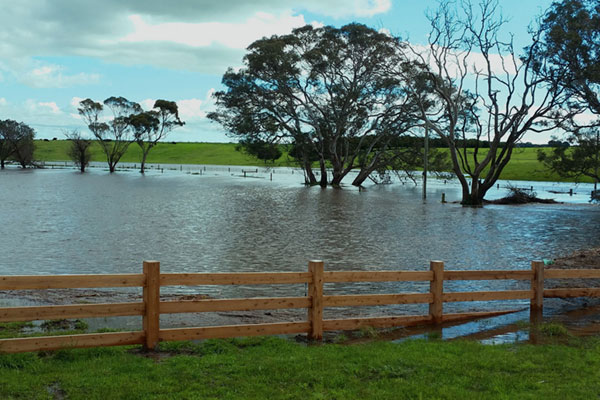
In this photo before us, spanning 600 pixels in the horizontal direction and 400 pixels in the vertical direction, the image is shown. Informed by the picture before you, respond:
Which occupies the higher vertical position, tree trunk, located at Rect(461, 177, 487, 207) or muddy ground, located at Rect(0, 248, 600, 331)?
tree trunk, located at Rect(461, 177, 487, 207)

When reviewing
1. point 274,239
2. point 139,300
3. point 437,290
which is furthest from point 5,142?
point 437,290

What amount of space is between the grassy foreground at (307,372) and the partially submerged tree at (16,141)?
128926 mm

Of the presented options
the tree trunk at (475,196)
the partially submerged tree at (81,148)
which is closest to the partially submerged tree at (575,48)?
the tree trunk at (475,196)

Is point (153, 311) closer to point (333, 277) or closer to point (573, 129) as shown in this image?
point (333, 277)

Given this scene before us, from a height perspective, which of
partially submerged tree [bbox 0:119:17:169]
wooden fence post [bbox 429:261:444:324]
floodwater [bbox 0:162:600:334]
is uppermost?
partially submerged tree [bbox 0:119:17:169]

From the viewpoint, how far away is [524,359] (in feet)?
24.6

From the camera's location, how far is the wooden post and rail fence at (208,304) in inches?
279

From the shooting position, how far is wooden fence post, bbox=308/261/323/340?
852 cm

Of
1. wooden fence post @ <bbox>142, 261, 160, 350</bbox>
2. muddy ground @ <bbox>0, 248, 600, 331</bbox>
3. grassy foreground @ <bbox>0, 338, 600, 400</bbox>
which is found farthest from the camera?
muddy ground @ <bbox>0, 248, 600, 331</bbox>

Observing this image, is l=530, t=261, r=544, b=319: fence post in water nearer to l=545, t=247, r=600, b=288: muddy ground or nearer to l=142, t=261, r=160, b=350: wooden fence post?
l=545, t=247, r=600, b=288: muddy ground

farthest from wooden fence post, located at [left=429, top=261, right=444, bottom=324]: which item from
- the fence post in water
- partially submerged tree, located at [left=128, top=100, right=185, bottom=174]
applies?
partially submerged tree, located at [left=128, top=100, right=185, bottom=174]

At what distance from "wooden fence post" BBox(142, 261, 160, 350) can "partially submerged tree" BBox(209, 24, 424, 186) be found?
54.4 meters

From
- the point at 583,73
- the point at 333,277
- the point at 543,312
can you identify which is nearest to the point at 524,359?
the point at 333,277

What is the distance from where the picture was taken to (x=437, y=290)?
952cm
